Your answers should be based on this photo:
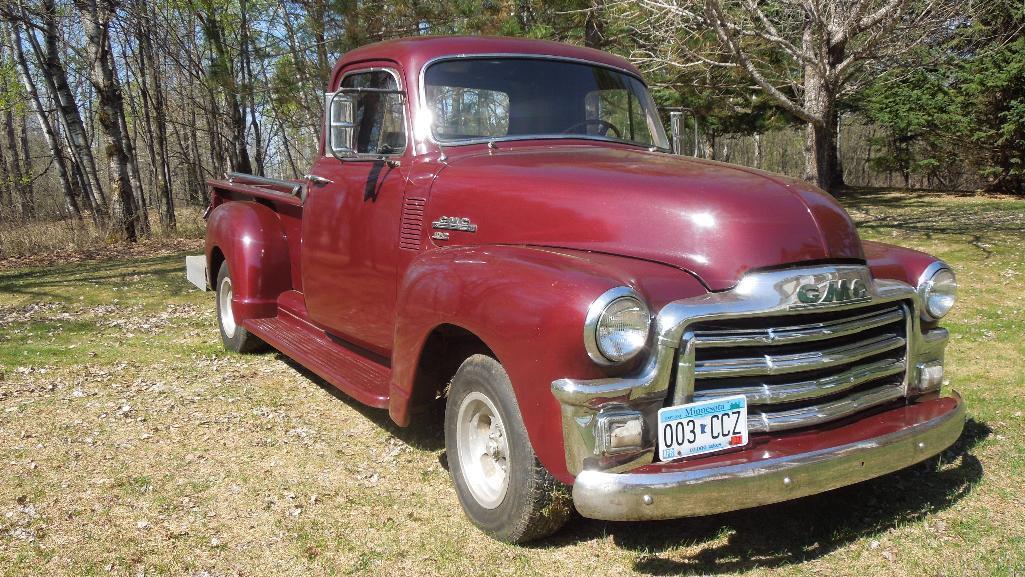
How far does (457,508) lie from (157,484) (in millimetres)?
1549

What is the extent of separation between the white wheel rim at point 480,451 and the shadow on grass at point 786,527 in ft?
1.03

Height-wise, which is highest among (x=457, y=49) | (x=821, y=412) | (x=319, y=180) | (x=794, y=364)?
(x=457, y=49)

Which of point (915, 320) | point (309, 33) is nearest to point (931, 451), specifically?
point (915, 320)

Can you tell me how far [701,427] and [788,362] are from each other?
409mm

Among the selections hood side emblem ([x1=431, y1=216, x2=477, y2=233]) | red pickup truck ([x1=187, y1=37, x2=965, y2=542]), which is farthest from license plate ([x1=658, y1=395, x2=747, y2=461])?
hood side emblem ([x1=431, y1=216, x2=477, y2=233])

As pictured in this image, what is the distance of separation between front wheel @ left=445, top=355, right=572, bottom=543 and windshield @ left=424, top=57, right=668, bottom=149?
1.44 m

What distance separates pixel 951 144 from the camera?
2109 cm

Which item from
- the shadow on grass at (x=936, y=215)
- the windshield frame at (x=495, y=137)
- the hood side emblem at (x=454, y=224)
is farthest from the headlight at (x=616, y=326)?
the shadow on grass at (x=936, y=215)

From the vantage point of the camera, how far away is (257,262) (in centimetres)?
559

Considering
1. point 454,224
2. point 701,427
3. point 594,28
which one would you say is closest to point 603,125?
point 454,224

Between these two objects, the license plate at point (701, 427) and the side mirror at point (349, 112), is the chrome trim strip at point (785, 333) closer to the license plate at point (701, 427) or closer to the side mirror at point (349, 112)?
the license plate at point (701, 427)

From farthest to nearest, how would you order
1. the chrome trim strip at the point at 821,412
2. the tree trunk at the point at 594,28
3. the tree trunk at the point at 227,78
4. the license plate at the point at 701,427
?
1. the tree trunk at the point at 227,78
2. the tree trunk at the point at 594,28
3. the chrome trim strip at the point at 821,412
4. the license plate at the point at 701,427

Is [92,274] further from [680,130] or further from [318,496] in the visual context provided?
[680,130]

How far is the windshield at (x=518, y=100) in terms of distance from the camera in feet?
13.2
